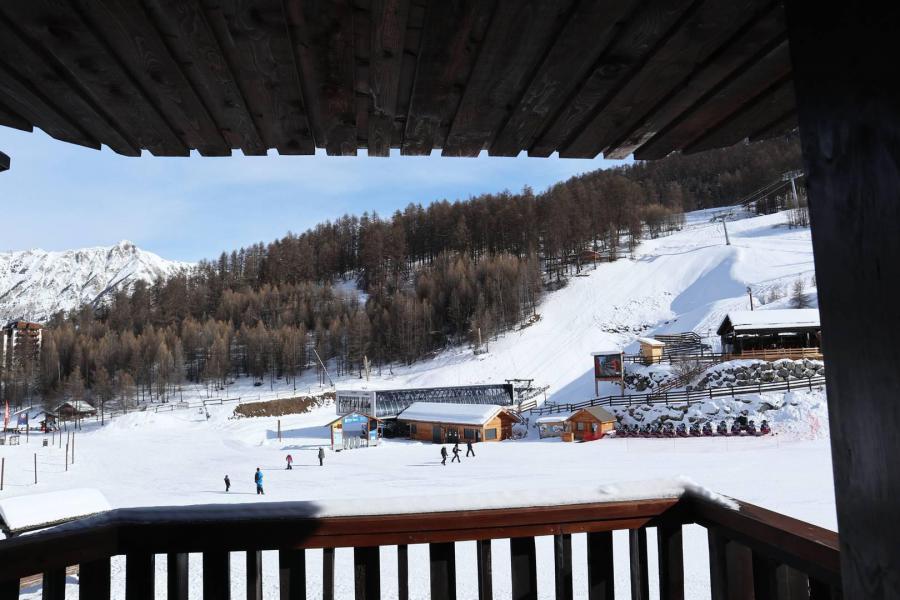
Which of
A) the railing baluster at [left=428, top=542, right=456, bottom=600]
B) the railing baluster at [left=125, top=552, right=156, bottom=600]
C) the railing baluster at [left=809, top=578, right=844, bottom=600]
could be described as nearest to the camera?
the railing baluster at [left=809, top=578, right=844, bottom=600]

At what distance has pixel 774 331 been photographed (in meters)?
28.0

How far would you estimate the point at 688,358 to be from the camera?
28734 mm

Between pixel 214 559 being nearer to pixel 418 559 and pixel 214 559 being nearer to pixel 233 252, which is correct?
pixel 418 559

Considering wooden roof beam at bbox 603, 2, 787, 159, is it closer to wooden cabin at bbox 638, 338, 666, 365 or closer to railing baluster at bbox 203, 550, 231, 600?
railing baluster at bbox 203, 550, 231, 600

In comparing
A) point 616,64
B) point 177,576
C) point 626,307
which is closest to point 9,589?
point 177,576

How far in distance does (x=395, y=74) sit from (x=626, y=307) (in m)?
47.7

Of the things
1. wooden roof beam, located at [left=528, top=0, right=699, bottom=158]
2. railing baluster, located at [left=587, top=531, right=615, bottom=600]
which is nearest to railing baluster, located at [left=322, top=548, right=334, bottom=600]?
railing baluster, located at [left=587, top=531, right=615, bottom=600]

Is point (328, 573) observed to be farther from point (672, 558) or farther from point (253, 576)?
point (672, 558)

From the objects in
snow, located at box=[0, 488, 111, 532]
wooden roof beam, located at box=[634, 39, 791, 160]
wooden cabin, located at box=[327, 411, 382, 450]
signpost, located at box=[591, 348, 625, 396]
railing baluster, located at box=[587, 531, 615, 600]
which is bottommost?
wooden cabin, located at box=[327, 411, 382, 450]

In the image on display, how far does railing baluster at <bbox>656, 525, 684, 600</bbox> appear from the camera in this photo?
73.2 inches

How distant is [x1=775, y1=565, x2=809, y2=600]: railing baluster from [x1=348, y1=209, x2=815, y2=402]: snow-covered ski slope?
2994cm

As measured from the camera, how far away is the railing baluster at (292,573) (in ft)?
5.63

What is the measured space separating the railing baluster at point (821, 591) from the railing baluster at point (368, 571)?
123cm

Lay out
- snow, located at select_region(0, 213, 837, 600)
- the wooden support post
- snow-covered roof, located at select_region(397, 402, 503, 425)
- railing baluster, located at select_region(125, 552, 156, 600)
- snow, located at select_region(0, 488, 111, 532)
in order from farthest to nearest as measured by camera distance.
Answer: snow-covered roof, located at select_region(397, 402, 503, 425) < snow, located at select_region(0, 488, 111, 532) < snow, located at select_region(0, 213, 837, 600) < railing baluster, located at select_region(125, 552, 156, 600) < the wooden support post
